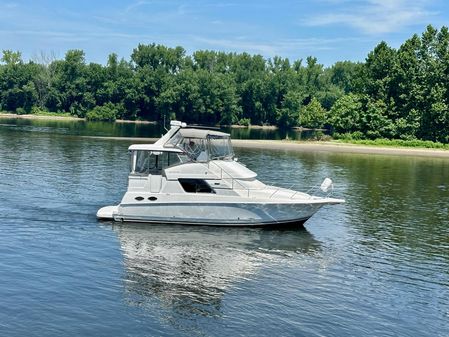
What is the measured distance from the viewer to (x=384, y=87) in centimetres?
10888

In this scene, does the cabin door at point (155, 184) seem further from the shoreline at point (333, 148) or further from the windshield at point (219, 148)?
the shoreline at point (333, 148)

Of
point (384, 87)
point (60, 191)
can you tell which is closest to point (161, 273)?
point (60, 191)

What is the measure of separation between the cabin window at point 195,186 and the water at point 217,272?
213 cm

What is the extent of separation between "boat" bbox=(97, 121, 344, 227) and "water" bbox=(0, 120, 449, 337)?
0.76 meters

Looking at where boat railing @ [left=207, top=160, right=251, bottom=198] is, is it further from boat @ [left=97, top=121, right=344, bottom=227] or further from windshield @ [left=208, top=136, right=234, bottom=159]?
windshield @ [left=208, top=136, right=234, bottom=159]

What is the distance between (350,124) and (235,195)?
257 ft

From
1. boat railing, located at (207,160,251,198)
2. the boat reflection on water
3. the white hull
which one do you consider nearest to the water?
the boat reflection on water

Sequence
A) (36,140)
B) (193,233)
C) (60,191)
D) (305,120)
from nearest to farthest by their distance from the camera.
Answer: (193,233) < (60,191) < (36,140) < (305,120)

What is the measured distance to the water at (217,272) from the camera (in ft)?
61.0

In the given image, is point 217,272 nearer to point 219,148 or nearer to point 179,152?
point 179,152

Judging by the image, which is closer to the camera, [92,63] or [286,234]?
[286,234]

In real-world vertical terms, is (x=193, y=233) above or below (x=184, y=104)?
below

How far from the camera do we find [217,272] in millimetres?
23734

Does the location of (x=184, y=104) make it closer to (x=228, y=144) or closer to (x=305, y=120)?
(x=305, y=120)
